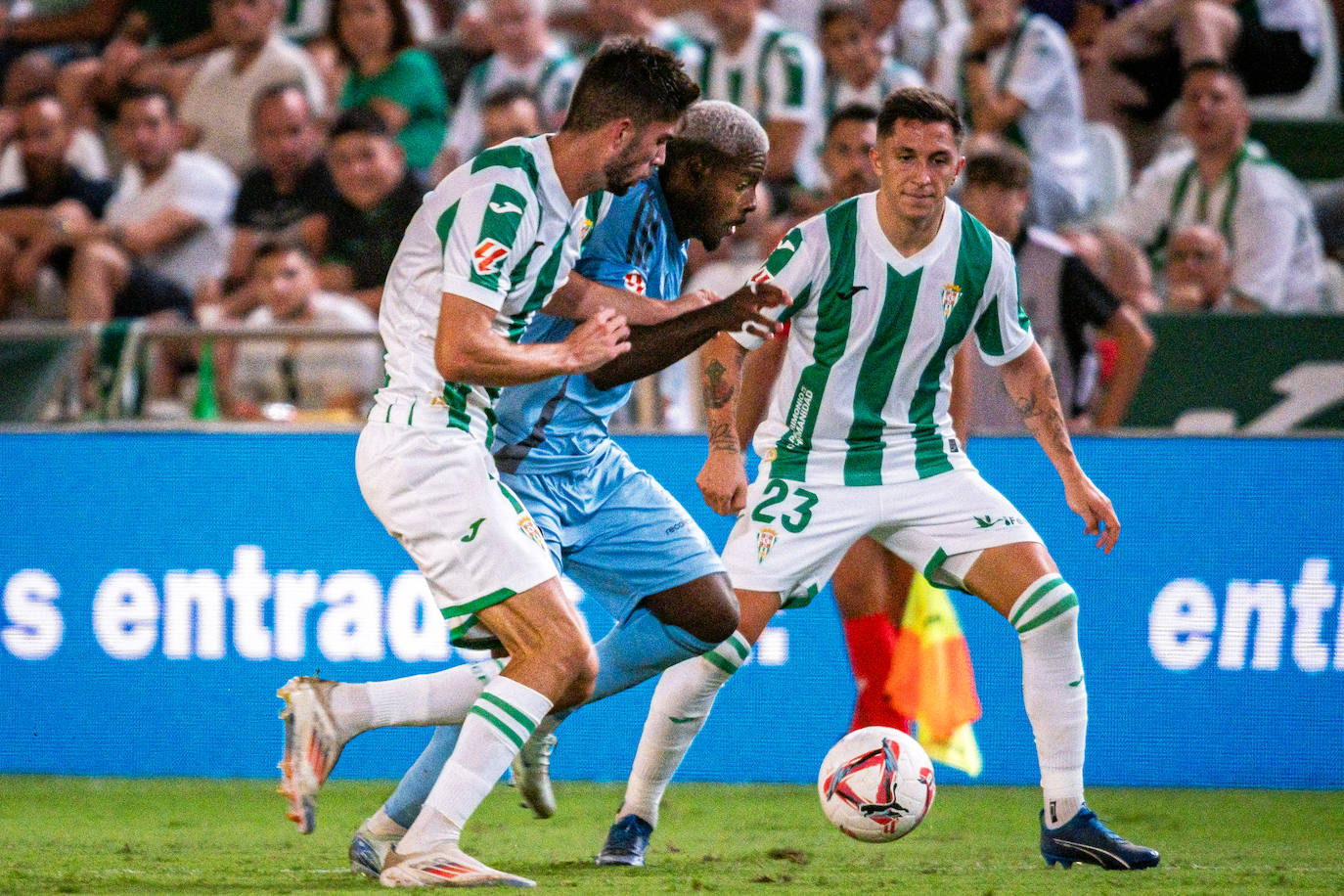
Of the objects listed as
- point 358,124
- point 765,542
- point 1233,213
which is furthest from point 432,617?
point 1233,213

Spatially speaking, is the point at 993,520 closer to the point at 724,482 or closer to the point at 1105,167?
the point at 724,482

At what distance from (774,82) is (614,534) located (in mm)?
4928

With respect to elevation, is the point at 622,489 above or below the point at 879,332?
below

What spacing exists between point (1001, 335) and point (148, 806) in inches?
134

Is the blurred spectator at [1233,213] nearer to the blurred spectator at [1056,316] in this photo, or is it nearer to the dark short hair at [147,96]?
the blurred spectator at [1056,316]

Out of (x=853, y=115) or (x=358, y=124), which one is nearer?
(x=853, y=115)

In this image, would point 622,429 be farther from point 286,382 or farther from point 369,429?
point 369,429

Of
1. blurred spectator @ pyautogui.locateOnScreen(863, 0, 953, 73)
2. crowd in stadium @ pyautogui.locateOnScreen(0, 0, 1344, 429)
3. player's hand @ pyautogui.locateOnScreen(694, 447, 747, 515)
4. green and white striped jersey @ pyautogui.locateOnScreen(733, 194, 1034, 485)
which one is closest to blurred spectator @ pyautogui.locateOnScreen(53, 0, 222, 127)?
crowd in stadium @ pyautogui.locateOnScreen(0, 0, 1344, 429)

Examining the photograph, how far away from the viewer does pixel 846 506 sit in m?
4.99

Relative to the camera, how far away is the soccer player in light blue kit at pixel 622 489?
462 cm

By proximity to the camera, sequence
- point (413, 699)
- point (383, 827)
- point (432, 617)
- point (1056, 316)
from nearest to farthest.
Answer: point (413, 699), point (383, 827), point (432, 617), point (1056, 316)

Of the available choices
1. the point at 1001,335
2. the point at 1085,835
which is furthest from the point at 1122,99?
the point at 1085,835

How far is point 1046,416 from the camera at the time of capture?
5004 millimetres

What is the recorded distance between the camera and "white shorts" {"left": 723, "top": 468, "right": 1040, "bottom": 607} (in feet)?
16.1
